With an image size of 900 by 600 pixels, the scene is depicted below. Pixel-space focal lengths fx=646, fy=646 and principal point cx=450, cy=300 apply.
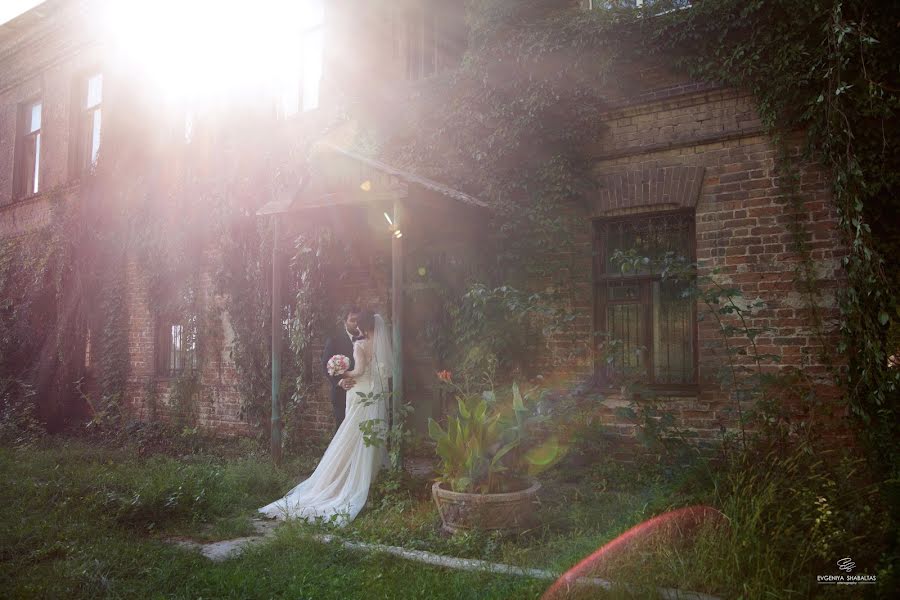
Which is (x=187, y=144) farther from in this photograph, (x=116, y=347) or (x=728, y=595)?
(x=728, y=595)

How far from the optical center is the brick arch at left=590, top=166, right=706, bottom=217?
6422mm

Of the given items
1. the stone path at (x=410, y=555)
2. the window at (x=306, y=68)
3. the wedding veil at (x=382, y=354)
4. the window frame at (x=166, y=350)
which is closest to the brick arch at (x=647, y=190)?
the wedding veil at (x=382, y=354)

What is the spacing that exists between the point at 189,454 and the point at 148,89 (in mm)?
7041

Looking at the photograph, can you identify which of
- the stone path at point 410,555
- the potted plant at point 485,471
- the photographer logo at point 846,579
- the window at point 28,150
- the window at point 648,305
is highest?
the window at point 28,150

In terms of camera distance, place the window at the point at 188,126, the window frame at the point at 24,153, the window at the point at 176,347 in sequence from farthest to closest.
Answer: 1. the window frame at the point at 24,153
2. the window at the point at 188,126
3. the window at the point at 176,347

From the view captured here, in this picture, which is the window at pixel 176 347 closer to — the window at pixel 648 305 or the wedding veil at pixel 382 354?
the wedding veil at pixel 382 354

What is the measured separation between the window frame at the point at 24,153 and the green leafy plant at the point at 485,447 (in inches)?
559

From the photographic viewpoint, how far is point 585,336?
6.95 metres

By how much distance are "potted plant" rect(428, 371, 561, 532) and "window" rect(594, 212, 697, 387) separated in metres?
2.10

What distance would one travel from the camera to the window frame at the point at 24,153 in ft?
49.2

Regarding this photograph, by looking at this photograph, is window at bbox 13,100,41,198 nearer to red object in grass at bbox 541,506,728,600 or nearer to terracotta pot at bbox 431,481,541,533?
terracotta pot at bbox 431,481,541,533

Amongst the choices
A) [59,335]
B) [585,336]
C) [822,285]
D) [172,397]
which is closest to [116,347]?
[59,335]

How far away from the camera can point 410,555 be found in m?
4.36

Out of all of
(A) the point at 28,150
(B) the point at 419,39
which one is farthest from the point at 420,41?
(A) the point at 28,150
